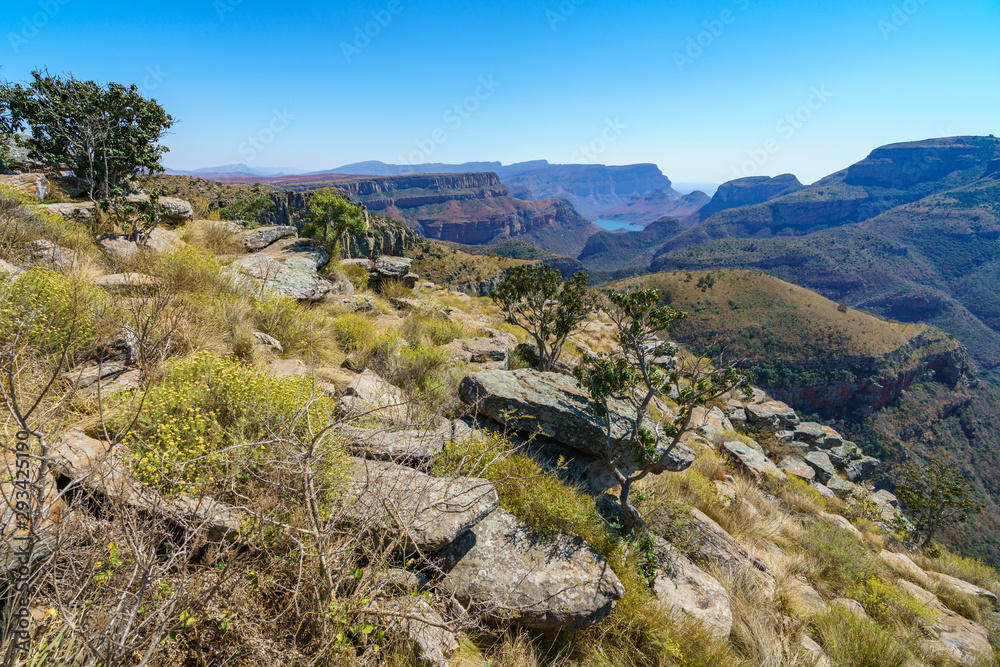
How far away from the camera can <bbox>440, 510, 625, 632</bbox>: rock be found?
10.3ft

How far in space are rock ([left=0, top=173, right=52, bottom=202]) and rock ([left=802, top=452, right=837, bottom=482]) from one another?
84.2ft

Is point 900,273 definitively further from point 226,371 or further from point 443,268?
point 226,371

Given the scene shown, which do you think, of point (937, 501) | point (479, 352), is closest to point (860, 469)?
point (937, 501)

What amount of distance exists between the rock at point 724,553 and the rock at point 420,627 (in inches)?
162

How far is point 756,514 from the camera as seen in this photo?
7.17 metres

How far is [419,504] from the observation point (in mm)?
2949

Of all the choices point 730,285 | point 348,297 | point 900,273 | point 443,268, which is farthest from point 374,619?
point 900,273

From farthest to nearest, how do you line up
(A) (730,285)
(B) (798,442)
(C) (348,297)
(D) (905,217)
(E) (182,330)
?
(D) (905,217) < (A) (730,285) < (B) (798,442) < (C) (348,297) < (E) (182,330)

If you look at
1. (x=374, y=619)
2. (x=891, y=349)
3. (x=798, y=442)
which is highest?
(x=374, y=619)

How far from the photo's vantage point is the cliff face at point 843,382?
64375 millimetres

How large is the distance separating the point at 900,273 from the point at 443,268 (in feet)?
549

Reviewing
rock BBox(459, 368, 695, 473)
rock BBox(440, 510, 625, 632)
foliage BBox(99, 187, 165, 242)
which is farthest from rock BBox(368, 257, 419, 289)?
rock BBox(440, 510, 625, 632)

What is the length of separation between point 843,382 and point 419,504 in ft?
285

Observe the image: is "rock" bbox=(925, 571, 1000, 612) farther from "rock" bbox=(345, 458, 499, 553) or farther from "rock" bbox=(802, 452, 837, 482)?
"rock" bbox=(345, 458, 499, 553)
